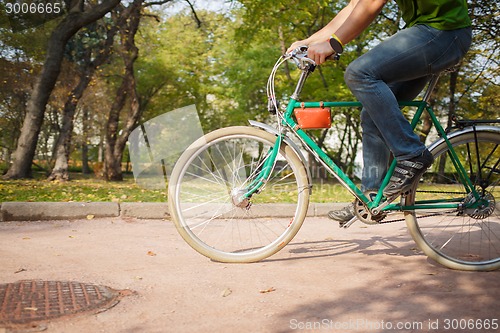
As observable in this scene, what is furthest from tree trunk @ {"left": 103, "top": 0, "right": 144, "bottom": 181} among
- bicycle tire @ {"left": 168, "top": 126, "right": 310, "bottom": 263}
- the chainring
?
the chainring

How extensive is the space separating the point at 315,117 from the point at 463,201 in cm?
121

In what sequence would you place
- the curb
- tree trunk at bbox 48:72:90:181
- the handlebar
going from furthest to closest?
tree trunk at bbox 48:72:90:181 < the curb < the handlebar

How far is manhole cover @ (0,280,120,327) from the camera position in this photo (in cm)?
274

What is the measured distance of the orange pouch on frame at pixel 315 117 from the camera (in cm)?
400

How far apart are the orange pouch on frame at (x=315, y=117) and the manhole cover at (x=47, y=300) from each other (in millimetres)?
1701

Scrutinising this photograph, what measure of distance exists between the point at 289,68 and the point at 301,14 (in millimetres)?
8231

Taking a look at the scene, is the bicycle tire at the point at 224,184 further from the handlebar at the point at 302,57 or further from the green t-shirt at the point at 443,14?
the green t-shirt at the point at 443,14

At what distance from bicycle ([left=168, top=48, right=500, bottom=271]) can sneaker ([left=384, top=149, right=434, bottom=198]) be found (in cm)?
15

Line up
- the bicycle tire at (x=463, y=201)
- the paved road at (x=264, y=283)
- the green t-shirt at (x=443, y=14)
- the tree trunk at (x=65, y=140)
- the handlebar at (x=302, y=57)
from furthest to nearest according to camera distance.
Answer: the tree trunk at (x=65, y=140) < the bicycle tire at (x=463, y=201) < the handlebar at (x=302, y=57) < the green t-shirt at (x=443, y=14) < the paved road at (x=264, y=283)

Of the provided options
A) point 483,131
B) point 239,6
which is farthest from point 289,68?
point 483,131

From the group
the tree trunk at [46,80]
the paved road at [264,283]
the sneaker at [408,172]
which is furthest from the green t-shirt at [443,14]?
the tree trunk at [46,80]

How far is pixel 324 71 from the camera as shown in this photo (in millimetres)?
23625

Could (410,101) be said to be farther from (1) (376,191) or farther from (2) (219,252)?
(2) (219,252)

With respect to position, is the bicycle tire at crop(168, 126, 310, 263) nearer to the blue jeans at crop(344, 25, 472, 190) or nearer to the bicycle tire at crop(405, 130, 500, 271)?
the blue jeans at crop(344, 25, 472, 190)
